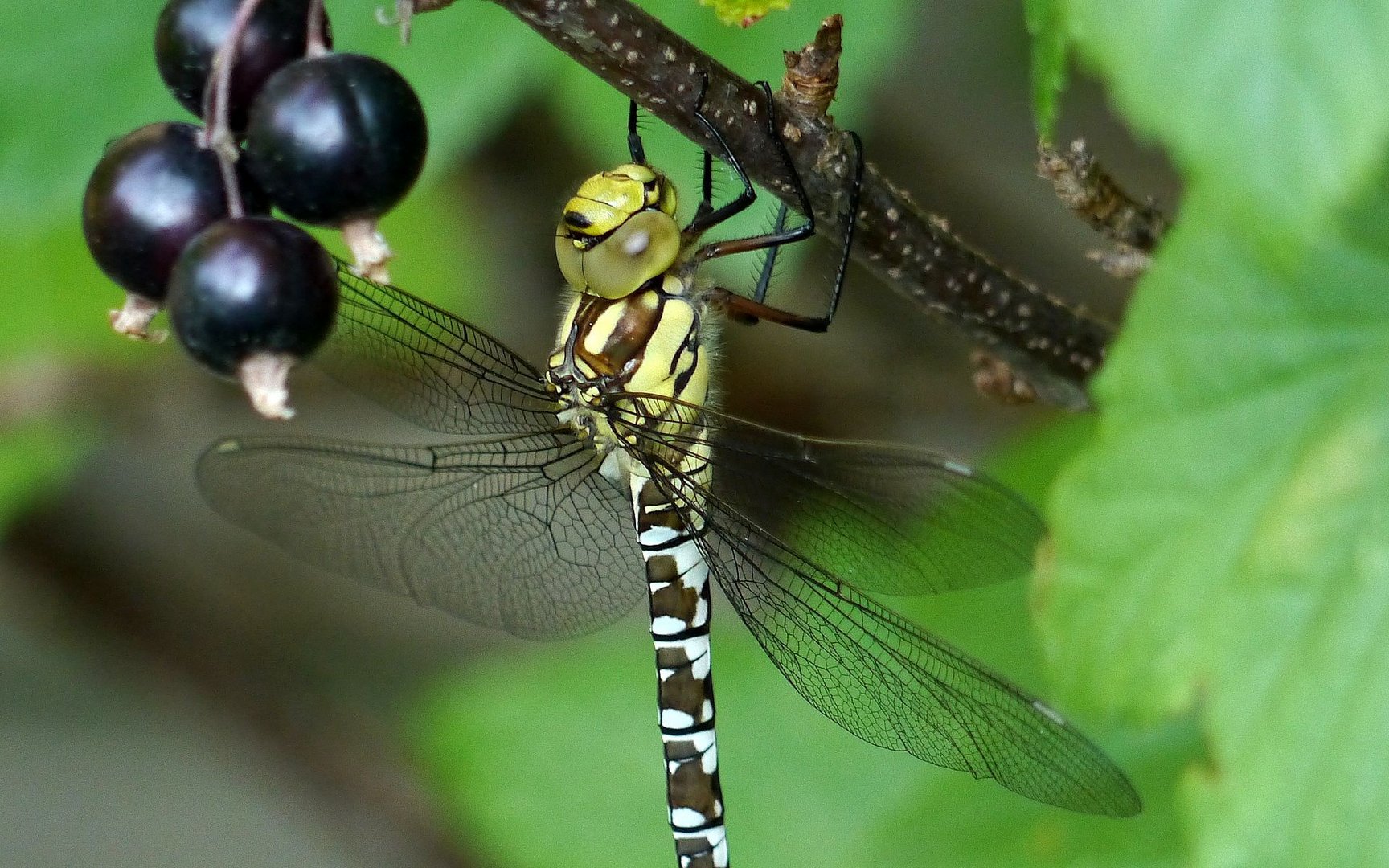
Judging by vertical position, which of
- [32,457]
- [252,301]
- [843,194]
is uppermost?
[32,457]

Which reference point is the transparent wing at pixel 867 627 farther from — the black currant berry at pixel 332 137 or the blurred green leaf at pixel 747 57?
the black currant berry at pixel 332 137

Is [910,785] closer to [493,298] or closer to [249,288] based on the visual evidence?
[493,298]

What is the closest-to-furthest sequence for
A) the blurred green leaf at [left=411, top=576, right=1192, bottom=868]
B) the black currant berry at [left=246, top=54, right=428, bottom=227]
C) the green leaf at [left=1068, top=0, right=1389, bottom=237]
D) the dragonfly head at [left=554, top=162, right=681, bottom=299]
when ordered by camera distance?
the green leaf at [left=1068, top=0, right=1389, bottom=237] < the black currant berry at [left=246, top=54, right=428, bottom=227] < the dragonfly head at [left=554, top=162, right=681, bottom=299] < the blurred green leaf at [left=411, top=576, right=1192, bottom=868]

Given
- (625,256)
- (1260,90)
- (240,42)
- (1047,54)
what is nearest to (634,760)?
(625,256)

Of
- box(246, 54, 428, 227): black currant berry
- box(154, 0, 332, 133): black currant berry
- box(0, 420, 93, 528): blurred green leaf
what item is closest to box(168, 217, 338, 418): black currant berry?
box(246, 54, 428, 227): black currant berry

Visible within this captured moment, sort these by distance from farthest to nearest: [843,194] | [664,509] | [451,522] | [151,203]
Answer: [451,522] → [664,509] → [843,194] → [151,203]

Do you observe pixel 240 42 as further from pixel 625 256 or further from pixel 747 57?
pixel 747 57

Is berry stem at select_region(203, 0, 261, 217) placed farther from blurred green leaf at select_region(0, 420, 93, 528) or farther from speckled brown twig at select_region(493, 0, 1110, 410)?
blurred green leaf at select_region(0, 420, 93, 528)
